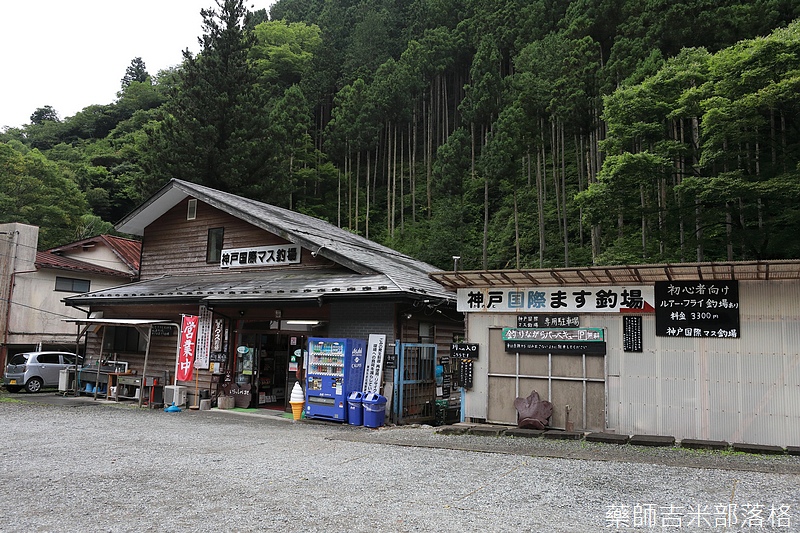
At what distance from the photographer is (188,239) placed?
17.0 m

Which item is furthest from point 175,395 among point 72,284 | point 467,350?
point 72,284

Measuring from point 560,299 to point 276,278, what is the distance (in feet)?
23.6

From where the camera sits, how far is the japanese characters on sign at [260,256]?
48.6 feet

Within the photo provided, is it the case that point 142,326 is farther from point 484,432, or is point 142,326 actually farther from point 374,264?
point 484,432

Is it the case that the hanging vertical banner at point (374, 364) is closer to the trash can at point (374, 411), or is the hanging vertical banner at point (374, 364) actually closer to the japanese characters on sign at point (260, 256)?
the trash can at point (374, 411)

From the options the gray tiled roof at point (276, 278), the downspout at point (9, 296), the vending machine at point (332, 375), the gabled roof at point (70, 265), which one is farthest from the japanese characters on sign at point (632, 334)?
the gabled roof at point (70, 265)

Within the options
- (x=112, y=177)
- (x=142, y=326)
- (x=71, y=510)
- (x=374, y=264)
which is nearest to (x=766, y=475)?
(x=71, y=510)

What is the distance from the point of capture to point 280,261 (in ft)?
49.2

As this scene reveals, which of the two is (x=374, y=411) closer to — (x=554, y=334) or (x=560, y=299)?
(x=554, y=334)

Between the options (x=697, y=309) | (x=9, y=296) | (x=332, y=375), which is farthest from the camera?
(x=9, y=296)

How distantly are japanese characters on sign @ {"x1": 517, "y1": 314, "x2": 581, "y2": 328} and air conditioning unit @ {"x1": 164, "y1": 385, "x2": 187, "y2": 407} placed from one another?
348 inches

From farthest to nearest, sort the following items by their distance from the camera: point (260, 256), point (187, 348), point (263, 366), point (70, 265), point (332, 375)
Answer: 1. point (70, 265)
2. point (263, 366)
3. point (260, 256)
4. point (187, 348)
5. point (332, 375)

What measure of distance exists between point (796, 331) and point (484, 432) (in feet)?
17.0

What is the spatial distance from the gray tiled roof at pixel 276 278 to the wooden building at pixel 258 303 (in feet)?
0.13
